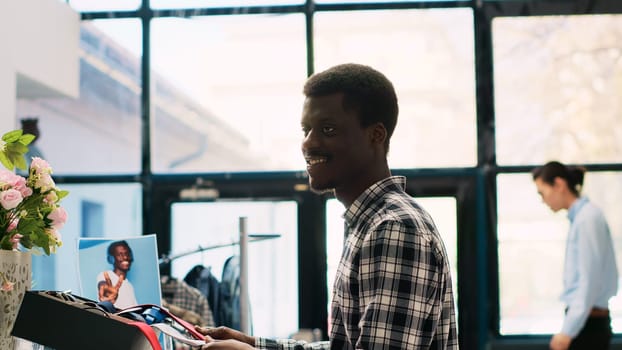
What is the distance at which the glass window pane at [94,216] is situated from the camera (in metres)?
5.64

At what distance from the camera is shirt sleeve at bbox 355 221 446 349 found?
53.9 inches

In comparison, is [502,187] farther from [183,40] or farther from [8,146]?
[8,146]

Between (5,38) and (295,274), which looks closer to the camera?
(5,38)

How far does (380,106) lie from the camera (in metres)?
1.62

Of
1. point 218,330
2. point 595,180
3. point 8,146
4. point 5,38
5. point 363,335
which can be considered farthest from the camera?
A: point 595,180

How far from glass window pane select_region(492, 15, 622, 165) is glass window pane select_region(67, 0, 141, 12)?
2321 mm

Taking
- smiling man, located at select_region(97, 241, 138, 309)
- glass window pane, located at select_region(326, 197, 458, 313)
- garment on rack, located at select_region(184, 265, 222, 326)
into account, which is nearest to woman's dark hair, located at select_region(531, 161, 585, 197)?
glass window pane, located at select_region(326, 197, 458, 313)

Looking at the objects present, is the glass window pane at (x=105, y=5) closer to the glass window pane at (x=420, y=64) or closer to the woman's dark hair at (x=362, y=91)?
the glass window pane at (x=420, y=64)

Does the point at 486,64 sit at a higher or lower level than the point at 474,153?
higher

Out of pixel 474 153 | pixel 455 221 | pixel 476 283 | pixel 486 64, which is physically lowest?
pixel 476 283

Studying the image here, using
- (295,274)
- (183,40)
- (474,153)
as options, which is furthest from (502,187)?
(183,40)

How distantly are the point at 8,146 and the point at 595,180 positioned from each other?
4.47 m

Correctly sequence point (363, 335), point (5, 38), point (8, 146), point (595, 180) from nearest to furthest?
point (363, 335), point (8, 146), point (5, 38), point (595, 180)

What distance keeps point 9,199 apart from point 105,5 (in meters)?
4.50
